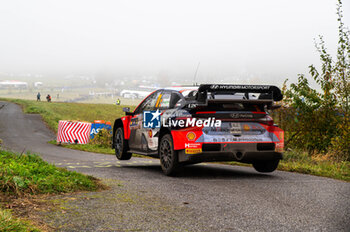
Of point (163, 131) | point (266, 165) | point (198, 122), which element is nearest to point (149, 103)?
point (163, 131)

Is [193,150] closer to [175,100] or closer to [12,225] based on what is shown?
[175,100]

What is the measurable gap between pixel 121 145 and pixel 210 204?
584 cm

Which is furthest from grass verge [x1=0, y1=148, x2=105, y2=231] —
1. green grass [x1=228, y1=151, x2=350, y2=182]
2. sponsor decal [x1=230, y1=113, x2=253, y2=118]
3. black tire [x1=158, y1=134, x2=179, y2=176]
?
green grass [x1=228, y1=151, x2=350, y2=182]

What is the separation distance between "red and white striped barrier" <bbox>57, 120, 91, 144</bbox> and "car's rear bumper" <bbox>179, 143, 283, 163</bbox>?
48.4 ft

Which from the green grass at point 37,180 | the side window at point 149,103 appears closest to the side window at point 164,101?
the side window at point 149,103

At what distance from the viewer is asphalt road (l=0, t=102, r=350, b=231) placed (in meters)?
4.71

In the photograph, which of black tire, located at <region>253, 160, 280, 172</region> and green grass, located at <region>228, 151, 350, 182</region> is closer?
green grass, located at <region>228, 151, 350, 182</region>

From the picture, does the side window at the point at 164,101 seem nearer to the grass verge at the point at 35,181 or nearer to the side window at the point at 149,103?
the side window at the point at 149,103

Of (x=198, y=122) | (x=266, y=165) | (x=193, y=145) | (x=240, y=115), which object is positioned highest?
(x=240, y=115)

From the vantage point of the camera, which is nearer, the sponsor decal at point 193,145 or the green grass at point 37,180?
the green grass at point 37,180

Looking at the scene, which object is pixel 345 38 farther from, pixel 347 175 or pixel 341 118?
pixel 347 175

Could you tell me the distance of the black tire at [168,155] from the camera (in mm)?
8359

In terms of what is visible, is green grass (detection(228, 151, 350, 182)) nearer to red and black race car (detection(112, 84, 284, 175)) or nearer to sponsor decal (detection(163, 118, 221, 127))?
red and black race car (detection(112, 84, 284, 175))

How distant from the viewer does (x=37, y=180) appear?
20.1 ft
